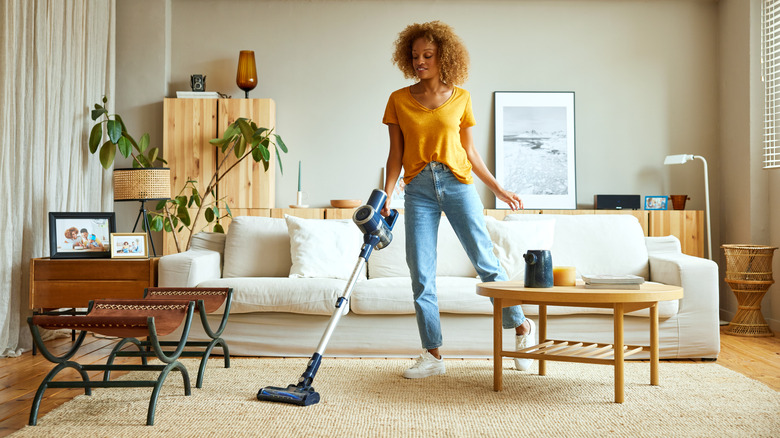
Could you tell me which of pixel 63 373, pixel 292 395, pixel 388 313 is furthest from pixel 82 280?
pixel 292 395

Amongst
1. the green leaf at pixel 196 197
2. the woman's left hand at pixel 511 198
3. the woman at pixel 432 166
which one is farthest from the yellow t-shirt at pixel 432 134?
the green leaf at pixel 196 197

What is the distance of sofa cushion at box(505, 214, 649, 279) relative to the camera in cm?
359

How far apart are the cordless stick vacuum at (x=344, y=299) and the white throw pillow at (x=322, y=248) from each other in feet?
3.38

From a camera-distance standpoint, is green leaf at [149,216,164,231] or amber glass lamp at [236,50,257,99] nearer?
green leaf at [149,216,164,231]

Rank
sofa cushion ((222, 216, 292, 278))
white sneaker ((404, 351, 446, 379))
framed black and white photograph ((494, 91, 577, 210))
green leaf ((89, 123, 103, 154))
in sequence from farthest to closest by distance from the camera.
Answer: framed black and white photograph ((494, 91, 577, 210))
green leaf ((89, 123, 103, 154))
sofa cushion ((222, 216, 292, 278))
white sneaker ((404, 351, 446, 379))

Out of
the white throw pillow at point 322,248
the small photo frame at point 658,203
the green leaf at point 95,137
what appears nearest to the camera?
the white throw pillow at point 322,248

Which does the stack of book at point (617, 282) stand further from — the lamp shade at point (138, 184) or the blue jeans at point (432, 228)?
the lamp shade at point (138, 184)

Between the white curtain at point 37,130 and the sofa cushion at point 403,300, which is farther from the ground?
the white curtain at point 37,130

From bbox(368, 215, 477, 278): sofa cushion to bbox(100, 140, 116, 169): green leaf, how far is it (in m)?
1.88

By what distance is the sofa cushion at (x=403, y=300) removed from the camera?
3.17 m

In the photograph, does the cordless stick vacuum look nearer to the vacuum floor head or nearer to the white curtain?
the vacuum floor head

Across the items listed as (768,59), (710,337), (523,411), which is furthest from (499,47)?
(523,411)

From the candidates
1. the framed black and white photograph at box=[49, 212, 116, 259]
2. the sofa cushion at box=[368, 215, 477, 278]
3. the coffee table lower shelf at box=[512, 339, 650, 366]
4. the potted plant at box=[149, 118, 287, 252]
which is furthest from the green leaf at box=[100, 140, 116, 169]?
the coffee table lower shelf at box=[512, 339, 650, 366]

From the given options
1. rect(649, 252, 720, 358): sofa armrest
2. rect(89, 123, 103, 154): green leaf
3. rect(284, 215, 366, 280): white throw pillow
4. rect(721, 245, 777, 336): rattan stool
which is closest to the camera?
rect(649, 252, 720, 358): sofa armrest
